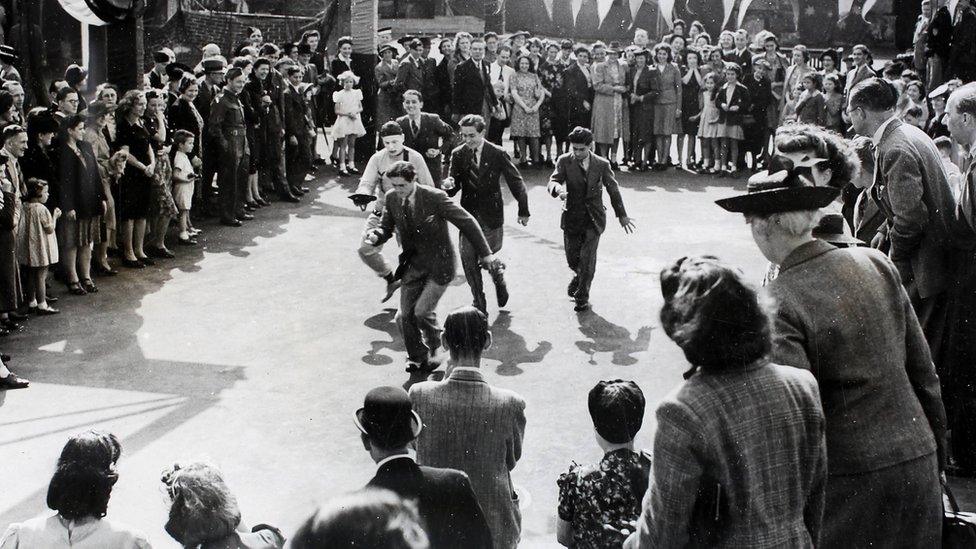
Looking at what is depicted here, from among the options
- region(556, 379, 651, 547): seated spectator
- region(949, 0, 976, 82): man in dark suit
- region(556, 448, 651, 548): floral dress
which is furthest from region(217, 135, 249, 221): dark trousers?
region(949, 0, 976, 82): man in dark suit

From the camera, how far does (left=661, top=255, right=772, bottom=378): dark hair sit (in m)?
2.79

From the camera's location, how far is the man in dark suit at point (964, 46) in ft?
56.6

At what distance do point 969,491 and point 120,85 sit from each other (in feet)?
34.4

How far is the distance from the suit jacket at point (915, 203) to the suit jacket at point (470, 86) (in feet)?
39.8

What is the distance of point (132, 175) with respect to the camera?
11.7m

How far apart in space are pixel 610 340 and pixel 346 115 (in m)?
9.13

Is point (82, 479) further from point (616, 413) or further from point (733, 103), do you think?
point (733, 103)

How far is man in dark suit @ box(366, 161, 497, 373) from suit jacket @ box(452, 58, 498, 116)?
31.5 ft

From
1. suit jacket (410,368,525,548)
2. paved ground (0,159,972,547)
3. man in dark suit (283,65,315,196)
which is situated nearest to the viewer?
suit jacket (410,368,525,548)

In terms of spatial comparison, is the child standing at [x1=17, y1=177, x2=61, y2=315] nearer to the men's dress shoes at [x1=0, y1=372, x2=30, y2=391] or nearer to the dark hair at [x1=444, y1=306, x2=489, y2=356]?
the men's dress shoes at [x1=0, y1=372, x2=30, y2=391]

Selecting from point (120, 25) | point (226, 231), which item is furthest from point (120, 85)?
point (226, 231)

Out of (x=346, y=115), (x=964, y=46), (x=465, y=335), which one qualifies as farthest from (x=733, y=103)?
(x=465, y=335)

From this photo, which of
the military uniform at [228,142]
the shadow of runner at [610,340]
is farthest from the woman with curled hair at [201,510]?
the military uniform at [228,142]

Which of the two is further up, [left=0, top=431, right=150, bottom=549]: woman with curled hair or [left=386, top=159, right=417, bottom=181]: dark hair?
[left=386, top=159, right=417, bottom=181]: dark hair
